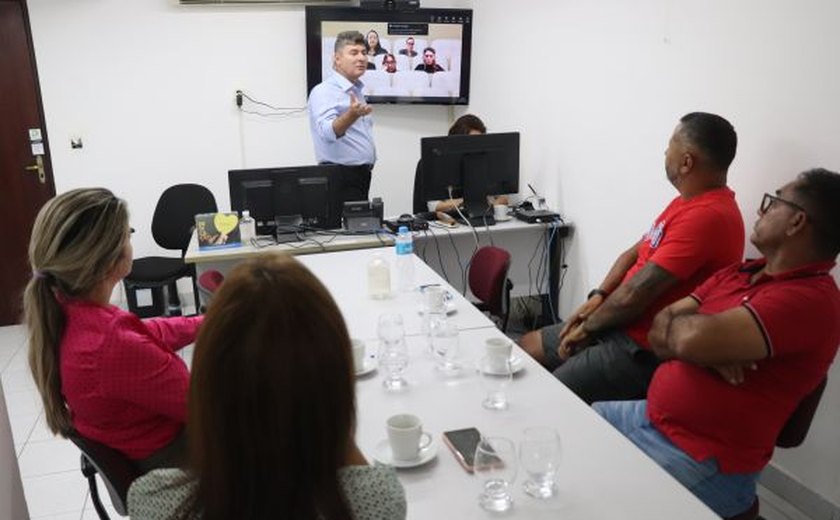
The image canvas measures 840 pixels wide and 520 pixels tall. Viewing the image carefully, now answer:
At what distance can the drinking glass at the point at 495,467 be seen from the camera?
1.32m

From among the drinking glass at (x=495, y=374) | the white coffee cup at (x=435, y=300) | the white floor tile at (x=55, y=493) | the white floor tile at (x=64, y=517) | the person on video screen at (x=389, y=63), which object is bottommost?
the white floor tile at (x=55, y=493)

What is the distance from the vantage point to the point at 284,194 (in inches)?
139

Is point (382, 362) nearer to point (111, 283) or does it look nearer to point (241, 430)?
point (111, 283)

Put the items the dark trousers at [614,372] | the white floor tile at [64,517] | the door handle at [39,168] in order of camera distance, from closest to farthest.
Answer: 1. the dark trousers at [614,372]
2. the white floor tile at [64,517]
3. the door handle at [39,168]

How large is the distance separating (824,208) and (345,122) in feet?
9.34

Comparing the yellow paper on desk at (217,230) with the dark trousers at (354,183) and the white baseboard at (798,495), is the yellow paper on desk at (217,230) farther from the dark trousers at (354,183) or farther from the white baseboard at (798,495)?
the white baseboard at (798,495)

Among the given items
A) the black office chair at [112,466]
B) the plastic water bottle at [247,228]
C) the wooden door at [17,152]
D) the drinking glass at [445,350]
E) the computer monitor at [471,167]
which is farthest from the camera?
the wooden door at [17,152]

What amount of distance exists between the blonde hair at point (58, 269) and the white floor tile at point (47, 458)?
1.43 meters

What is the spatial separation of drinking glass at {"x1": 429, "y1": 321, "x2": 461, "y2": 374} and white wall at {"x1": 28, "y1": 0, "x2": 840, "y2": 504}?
52.2 inches

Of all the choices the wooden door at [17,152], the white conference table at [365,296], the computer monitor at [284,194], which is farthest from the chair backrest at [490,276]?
the wooden door at [17,152]

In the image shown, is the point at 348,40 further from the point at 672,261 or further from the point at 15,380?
the point at 15,380

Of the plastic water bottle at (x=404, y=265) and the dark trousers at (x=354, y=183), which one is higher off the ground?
the dark trousers at (x=354, y=183)

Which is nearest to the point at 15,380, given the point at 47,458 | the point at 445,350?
the point at 47,458

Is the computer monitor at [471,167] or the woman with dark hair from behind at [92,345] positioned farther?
the computer monitor at [471,167]
